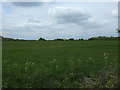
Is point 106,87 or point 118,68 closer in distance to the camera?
point 106,87

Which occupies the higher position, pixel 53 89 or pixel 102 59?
pixel 102 59

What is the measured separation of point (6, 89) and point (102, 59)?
25.7 ft

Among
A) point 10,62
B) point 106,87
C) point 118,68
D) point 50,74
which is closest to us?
point 106,87

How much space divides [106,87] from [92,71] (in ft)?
7.75

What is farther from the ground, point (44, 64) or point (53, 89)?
point (44, 64)

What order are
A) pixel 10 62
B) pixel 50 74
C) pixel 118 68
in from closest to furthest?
1. pixel 50 74
2. pixel 118 68
3. pixel 10 62

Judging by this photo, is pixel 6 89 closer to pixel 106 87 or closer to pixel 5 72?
pixel 5 72

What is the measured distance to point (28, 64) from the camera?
1592 cm

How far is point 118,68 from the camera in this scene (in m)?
15.3

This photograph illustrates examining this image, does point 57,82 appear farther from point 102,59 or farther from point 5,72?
point 102,59

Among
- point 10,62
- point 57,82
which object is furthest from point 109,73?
point 10,62

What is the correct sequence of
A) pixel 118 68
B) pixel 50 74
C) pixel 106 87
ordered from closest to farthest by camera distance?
1. pixel 106 87
2. pixel 50 74
3. pixel 118 68

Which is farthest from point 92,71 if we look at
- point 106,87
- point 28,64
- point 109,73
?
point 28,64

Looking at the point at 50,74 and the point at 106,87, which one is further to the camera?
the point at 50,74
